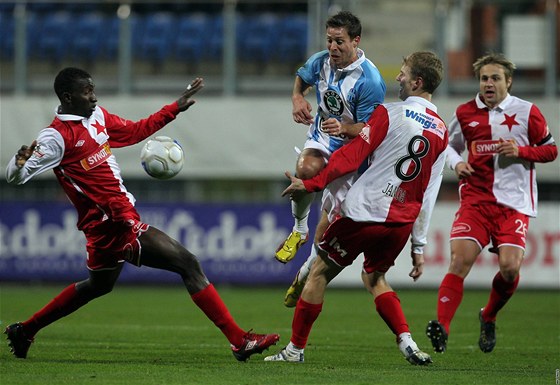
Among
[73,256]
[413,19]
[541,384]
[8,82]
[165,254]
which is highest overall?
[413,19]

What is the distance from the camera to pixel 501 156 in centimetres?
862

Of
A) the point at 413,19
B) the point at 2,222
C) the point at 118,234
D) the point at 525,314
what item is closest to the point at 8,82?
the point at 2,222

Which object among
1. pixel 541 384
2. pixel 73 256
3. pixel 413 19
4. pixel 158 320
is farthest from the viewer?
pixel 413 19

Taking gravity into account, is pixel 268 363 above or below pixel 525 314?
above

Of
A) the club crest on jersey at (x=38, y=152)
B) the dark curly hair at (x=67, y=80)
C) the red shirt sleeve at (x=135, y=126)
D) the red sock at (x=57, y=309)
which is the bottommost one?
the red sock at (x=57, y=309)

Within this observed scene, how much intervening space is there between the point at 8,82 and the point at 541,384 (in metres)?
13.5

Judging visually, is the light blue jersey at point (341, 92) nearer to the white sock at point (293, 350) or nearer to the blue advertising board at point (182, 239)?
the white sock at point (293, 350)

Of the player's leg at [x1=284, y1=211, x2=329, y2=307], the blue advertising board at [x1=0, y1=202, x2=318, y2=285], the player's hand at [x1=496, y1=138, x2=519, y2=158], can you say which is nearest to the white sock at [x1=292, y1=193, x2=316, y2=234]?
the player's leg at [x1=284, y1=211, x2=329, y2=307]

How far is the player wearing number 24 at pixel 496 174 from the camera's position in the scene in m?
8.37

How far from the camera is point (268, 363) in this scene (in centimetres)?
716

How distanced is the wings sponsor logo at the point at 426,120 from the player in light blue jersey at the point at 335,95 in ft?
1.19

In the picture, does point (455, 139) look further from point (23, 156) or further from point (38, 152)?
point (23, 156)

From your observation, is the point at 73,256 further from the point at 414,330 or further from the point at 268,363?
the point at 268,363

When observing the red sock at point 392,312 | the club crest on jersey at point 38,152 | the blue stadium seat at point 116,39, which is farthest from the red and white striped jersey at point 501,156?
the blue stadium seat at point 116,39
